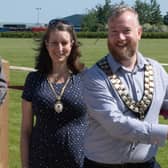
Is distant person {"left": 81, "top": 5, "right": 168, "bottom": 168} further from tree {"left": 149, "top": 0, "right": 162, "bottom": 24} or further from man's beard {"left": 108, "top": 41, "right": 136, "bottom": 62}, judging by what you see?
tree {"left": 149, "top": 0, "right": 162, "bottom": 24}

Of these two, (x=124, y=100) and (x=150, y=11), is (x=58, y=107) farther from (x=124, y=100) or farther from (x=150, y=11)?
(x=150, y=11)

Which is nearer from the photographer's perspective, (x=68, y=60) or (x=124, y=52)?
(x=124, y=52)

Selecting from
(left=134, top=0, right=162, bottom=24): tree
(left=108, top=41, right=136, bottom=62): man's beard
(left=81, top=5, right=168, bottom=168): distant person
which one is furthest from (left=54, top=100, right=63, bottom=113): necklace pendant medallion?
(left=134, top=0, right=162, bottom=24): tree

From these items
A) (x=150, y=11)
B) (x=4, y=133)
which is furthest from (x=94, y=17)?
(x=4, y=133)

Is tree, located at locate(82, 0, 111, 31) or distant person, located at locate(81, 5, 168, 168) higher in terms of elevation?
distant person, located at locate(81, 5, 168, 168)

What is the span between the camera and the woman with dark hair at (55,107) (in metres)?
4.29

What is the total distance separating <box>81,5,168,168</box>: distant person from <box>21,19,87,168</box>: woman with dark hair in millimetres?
738

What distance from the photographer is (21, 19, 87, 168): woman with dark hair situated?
4285 mm

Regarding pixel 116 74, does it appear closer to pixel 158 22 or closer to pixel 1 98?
pixel 1 98

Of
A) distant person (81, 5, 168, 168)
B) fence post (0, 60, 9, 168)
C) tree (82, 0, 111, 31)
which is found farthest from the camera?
tree (82, 0, 111, 31)

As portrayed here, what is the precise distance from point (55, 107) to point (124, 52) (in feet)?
3.27

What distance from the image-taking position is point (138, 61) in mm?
3537

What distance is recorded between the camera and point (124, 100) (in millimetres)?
3398

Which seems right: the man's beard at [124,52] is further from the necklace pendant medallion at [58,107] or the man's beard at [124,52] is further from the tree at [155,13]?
the tree at [155,13]
